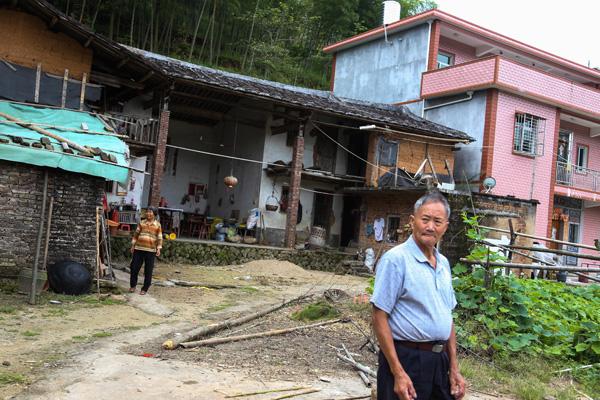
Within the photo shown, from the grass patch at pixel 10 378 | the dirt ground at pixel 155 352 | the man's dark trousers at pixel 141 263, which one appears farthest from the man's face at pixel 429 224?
the man's dark trousers at pixel 141 263

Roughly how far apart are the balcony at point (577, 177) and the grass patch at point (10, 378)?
2129cm

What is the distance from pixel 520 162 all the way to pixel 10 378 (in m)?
18.9

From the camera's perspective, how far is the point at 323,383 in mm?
5340

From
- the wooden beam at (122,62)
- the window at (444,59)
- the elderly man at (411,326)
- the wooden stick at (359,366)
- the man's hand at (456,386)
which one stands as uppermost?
the window at (444,59)

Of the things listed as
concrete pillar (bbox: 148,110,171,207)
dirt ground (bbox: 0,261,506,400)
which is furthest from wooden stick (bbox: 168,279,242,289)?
concrete pillar (bbox: 148,110,171,207)

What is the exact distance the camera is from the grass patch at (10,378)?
481 cm

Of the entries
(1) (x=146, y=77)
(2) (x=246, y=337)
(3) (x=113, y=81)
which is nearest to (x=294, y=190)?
(1) (x=146, y=77)

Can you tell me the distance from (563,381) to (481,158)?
14.2 meters

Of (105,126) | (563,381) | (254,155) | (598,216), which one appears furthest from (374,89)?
(563,381)

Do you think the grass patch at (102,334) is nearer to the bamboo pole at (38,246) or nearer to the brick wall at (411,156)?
the bamboo pole at (38,246)

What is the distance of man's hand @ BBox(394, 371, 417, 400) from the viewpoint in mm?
2798

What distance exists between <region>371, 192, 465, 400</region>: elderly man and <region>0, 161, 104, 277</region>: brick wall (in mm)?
8008

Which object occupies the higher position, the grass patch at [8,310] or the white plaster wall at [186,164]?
the white plaster wall at [186,164]

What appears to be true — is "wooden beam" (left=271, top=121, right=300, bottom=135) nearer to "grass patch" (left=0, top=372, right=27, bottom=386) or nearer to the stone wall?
the stone wall
